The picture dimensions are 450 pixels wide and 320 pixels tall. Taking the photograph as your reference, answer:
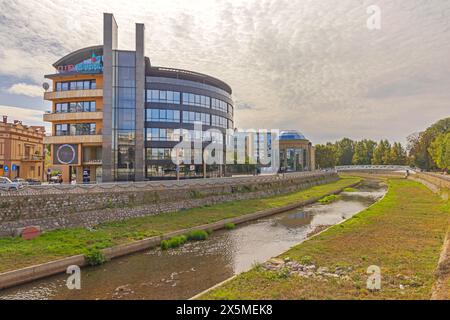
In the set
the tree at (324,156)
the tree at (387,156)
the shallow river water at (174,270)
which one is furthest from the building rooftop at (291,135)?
the shallow river water at (174,270)

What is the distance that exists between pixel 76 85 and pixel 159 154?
1771 cm

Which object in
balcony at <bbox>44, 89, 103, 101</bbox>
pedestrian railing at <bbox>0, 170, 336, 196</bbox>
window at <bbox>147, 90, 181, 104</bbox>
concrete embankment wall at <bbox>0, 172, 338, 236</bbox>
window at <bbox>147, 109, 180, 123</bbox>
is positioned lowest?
concrete embankment wall at <bbox>0, 172, 338, 236</bbox>

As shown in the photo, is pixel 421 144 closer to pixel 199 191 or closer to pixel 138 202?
pixel 199 191

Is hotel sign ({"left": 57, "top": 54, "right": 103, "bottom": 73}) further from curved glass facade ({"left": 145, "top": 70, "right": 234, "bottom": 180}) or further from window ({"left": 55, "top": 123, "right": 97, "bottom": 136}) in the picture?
curved glass facade ({"left": 145, "top": 70, "right": 234, "bottom": 180})

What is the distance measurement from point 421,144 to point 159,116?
8982 centimetres

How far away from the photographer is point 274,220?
3475 cm

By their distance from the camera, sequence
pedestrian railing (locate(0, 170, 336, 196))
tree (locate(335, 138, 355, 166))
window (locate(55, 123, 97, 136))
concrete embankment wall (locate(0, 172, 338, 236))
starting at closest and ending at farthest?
concrete embankment wall (locate(0, 172, 338, 236)) < pedestrian railing (locate(0, 170, 336, 196)) < window (locate(55, 123, 97, 136)) < tree (locate(335, 138, 355, 166))

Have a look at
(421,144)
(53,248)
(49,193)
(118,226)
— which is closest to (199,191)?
(118,226)

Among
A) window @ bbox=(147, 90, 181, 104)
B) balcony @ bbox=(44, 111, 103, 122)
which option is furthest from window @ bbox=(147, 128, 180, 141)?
balcony @ bbox=(44, 111, 103, 122)

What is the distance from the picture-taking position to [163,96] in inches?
2190

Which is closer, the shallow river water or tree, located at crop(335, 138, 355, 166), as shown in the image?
the shallow river water

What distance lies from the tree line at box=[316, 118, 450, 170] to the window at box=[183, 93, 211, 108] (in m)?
55.2

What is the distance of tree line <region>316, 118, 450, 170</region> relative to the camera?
79250 mm
